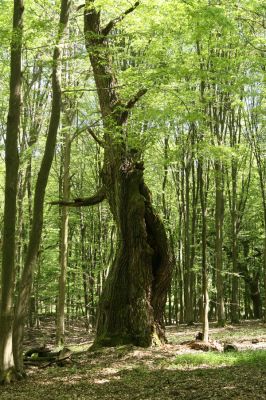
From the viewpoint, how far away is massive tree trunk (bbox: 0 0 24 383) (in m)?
7.89

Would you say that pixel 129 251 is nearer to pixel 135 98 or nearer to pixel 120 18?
pixel 135 98

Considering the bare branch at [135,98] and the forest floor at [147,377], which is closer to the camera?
the forest floor at [147,377]

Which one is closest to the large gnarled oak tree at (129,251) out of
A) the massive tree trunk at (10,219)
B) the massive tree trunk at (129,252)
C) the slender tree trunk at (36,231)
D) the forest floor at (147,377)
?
the massive tree trunk at (129,252)

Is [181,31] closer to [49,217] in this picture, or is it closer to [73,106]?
[73,106]

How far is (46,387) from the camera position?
25.8ft

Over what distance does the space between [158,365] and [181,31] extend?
296 inches

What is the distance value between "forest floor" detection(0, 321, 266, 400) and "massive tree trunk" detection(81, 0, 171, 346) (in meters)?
0.88

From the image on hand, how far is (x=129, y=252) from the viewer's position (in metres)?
12.0

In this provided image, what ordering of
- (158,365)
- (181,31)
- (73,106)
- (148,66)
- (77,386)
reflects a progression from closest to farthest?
1. (77,386)
2. (158,365)
3. (181,31)
4. (148,66)
5. (73,106)

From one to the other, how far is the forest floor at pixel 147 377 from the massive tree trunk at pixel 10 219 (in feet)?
2.03

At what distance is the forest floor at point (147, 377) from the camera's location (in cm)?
663

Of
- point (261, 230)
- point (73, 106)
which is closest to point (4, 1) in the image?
point (73, 106)

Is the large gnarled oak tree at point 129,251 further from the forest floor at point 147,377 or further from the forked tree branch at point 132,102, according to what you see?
the forest floor at point 147,377

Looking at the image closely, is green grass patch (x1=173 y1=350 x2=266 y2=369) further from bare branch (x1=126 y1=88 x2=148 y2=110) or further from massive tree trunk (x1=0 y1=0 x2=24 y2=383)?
bare branch (x1=126 y1=88 x2=148 y2=110)
